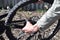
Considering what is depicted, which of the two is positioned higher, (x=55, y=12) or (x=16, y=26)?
(x=55, y=12)

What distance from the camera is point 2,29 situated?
329cm

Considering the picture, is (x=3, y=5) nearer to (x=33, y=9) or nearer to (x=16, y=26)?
(x=33, y=9)

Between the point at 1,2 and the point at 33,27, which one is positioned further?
the point at 1,2

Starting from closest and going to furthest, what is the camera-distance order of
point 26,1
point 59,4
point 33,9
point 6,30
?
point 59,4
point 26,1
point 6,30
point 33,9

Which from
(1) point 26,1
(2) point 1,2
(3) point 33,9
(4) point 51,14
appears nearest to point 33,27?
(4) point 51,14

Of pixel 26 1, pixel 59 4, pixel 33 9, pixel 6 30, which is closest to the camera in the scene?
pixel 59 4

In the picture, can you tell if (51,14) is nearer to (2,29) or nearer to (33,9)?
(2,29)

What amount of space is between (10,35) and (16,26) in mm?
161

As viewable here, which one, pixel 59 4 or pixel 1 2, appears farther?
pixel 1 2

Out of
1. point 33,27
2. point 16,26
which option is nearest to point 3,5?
point 16,26

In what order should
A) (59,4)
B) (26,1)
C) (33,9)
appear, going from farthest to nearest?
(33,9)
(26,1)
(59,4)

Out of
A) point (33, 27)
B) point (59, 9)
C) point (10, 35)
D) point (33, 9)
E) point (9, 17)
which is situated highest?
point (59, 9)

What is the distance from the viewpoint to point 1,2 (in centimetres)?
987

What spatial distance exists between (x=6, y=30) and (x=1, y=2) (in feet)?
21.6
